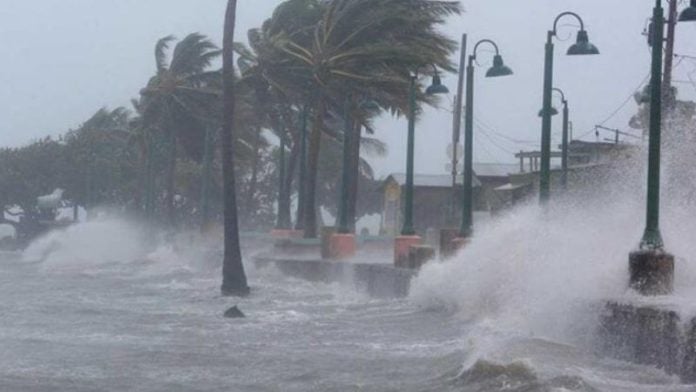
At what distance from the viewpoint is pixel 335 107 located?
41688mm

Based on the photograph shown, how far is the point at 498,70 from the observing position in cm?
2527

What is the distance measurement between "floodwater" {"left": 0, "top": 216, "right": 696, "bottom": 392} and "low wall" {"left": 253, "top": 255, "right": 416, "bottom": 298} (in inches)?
15.5

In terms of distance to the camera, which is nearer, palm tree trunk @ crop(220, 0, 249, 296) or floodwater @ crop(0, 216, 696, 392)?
floodwater @ crop(0, 216, 696, 392)

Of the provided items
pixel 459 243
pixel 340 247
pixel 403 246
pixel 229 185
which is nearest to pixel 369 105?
pixel 340 247

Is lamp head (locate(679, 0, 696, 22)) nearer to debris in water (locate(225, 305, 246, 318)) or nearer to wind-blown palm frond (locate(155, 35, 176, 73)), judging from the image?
debris in water (locate(225, 305, 246, 318))

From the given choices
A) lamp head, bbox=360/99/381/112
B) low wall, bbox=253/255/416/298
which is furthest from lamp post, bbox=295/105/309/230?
lamp head, bbox=360/99/381/112

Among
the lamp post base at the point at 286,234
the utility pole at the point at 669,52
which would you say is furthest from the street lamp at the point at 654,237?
the lamp post base at the point at 286,234

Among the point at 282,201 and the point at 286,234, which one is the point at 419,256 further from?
the point at 282,201

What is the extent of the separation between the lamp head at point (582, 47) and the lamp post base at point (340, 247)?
16.0 m

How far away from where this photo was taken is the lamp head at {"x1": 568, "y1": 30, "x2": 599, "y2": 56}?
21953 mm

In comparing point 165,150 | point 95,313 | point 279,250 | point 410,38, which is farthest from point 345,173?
point 165,150

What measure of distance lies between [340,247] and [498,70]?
42.9 feet

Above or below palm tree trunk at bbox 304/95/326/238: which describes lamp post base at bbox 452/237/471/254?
below

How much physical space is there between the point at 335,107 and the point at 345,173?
559 cm
